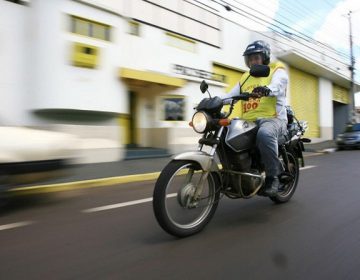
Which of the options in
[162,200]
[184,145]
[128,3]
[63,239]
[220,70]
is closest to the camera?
[162,200]

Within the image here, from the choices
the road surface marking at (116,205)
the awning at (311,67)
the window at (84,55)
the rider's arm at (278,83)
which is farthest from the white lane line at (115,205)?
the awning at (311,67)

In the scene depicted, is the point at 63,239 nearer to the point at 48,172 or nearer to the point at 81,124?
the point at 48,172

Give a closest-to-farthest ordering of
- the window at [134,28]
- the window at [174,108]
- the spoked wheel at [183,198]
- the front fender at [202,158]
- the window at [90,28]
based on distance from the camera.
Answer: the spoked wheel at [183,198]
the front fender at [202,158]
the window at [90,28]
the window at [134,28]
the window at [174,108]

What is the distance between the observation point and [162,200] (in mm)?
3492

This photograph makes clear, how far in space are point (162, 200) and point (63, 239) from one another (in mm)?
1129

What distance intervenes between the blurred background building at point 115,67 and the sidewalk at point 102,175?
2.86ft

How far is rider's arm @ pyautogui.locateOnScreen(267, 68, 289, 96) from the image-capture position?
4363mm

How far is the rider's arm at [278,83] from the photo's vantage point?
4.36 metres

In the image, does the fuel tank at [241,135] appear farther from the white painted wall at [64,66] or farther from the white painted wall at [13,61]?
the white painted wall at [13,61]

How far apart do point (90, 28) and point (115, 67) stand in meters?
1.27

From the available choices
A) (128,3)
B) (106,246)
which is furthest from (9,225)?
(128,3)

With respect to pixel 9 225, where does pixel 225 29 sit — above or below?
above

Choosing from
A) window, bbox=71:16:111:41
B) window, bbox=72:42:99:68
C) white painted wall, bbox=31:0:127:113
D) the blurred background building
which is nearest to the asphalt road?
white painted wall, bbox=31:0:127:113

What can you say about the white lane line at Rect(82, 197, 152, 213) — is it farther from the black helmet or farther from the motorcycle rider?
the black helmet
